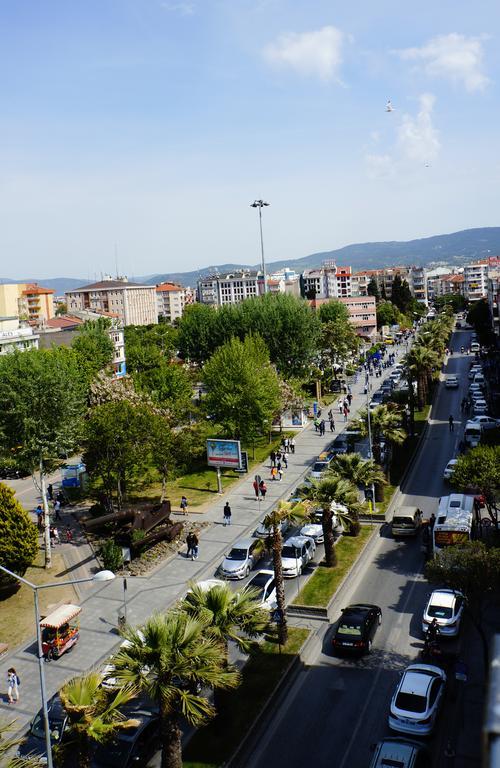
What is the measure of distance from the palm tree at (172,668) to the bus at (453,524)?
13.0 m

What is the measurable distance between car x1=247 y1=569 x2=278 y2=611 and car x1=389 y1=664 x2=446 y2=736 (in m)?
6.35

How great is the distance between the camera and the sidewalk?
70.3 feet

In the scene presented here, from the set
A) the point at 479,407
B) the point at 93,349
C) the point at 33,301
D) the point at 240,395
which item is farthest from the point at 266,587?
the point at 33,301

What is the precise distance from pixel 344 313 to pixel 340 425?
4993 cm

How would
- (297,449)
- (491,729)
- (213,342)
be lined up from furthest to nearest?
(213,342), (297,449), (491,729)

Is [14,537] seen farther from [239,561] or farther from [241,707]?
[241,707]

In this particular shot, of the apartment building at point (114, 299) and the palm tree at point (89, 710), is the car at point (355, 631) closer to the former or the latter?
the palm tree at point (89, 710)

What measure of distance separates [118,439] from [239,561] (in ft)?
32.4

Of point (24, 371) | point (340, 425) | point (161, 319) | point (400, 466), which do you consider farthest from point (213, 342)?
point (161, 319)

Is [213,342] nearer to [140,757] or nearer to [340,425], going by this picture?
[340,425]

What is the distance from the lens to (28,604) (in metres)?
26.7

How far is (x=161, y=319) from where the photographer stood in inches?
7662

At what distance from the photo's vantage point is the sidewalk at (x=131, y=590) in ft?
70.3

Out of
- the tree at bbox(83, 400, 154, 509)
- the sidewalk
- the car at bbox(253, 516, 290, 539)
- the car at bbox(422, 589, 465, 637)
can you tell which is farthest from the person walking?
the car at bbox(422, 589, 465, 637)
